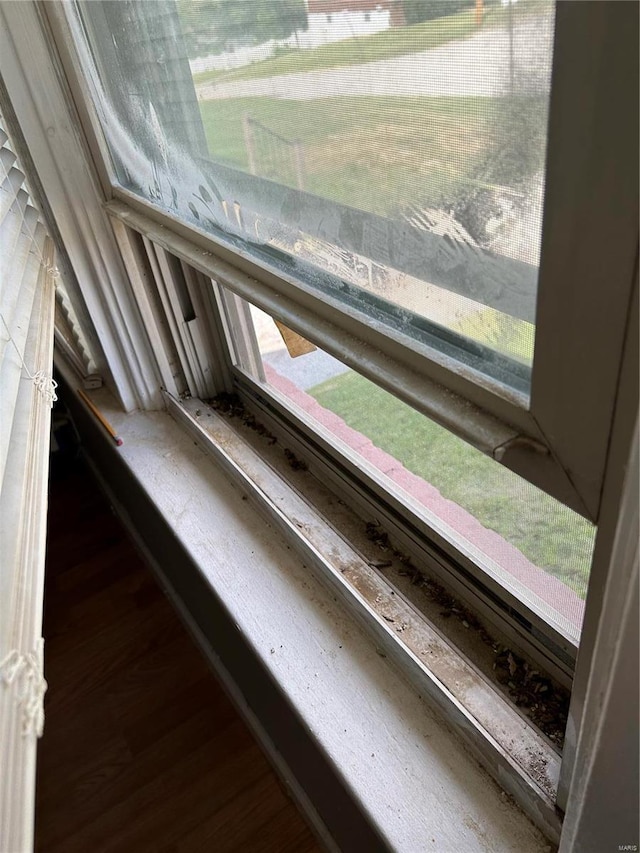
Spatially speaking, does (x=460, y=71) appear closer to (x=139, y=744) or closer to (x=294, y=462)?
(x=294, y=462)

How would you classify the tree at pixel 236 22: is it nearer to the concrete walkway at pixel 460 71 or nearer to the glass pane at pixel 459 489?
the concrete walkway at pixel 460 71

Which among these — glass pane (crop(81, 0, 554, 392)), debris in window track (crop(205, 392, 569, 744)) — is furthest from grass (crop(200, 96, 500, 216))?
debris in window track (crop(205, 392, 569, 744))

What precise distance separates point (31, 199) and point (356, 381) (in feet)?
2.21

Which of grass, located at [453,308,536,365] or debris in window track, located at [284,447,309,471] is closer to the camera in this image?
grass, located at [453,308,536,365]

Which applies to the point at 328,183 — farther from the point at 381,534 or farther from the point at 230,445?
the point at 230,445

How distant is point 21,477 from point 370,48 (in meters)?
0.47

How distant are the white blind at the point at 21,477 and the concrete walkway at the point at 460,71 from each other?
41 cm

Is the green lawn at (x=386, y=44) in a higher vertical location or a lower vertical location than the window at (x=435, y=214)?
higher

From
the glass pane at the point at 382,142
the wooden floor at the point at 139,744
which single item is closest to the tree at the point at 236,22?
the glass pane at the point at 382,142

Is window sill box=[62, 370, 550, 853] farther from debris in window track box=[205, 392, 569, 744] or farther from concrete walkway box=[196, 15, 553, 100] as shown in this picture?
concrete walkway box=[196, 15, 553, 100]

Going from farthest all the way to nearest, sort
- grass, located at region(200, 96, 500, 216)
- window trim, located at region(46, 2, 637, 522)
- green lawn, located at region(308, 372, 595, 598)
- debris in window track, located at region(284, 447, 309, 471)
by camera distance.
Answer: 1. debris in window track, located at region(284, 447, 309, 471)
2. green lawn, located at region(308, 372, 595, 598)
3. grass, located at region(200, 96, 500, 216)
4. window trim, located at region(46, 2, 637, 522)

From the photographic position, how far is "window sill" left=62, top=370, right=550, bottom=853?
0.60 meters

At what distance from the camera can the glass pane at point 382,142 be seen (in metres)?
0.34

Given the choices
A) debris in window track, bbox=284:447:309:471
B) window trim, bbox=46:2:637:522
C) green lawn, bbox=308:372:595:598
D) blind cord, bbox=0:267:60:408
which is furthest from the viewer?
debris in window track, bbox=284:447:309:471
